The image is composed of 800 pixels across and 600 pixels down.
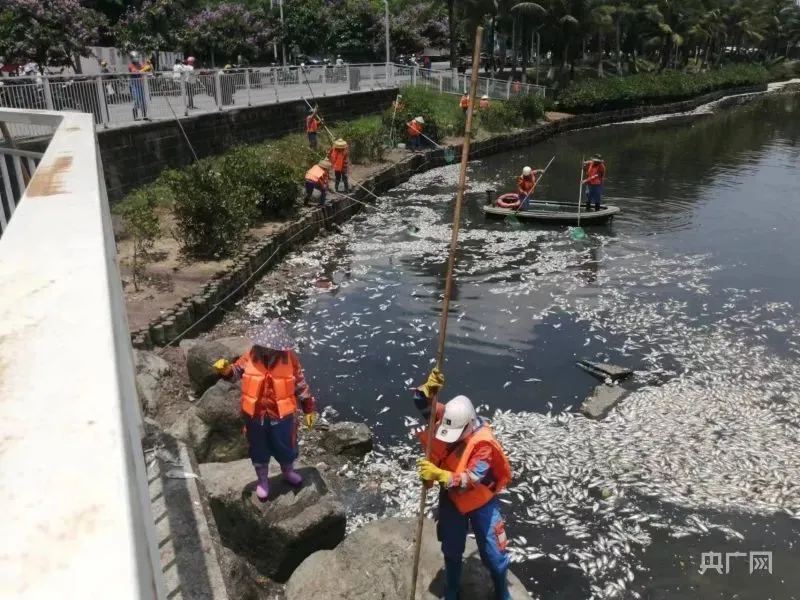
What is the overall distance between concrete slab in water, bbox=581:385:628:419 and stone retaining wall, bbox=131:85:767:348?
644cm

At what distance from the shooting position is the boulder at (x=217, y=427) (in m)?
7.72

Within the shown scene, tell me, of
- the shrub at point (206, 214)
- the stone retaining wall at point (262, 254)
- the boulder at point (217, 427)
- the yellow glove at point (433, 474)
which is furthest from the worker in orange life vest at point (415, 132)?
the yellow glove at point (433, 474)

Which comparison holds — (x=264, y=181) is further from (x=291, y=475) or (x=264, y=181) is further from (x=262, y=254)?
(x=291, y=475)

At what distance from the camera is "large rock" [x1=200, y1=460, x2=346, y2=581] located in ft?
20.8

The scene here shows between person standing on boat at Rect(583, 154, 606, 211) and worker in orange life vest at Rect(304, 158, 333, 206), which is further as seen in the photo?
person standing on boat at Rect(583, 154, 606, 211)

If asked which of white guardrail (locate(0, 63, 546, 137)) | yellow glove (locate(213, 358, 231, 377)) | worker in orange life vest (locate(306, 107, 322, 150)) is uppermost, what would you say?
→ white guardrail (locate(0, 63, 546, 137))

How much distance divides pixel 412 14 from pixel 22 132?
52.3 m

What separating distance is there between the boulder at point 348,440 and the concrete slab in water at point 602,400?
10.3ft

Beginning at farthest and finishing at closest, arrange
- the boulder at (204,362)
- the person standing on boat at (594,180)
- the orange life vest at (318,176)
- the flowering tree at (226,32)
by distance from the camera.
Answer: the flowering tree at (226,32), the person standing on boat at (594,180), the orange life vest at (318,176), the boulder at (204,362)

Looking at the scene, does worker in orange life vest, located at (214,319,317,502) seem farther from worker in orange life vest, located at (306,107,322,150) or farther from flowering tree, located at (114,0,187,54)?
flowering tree, located at (114,0,187,54)

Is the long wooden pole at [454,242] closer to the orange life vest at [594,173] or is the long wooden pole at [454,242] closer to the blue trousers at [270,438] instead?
the blue trousers at [270,438]

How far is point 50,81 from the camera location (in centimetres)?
1433

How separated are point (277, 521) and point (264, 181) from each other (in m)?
11.9

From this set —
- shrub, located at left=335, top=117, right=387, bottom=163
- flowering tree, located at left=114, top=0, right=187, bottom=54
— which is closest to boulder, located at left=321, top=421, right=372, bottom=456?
shrub, located at left=335, top=117, right=387, bottom=163
